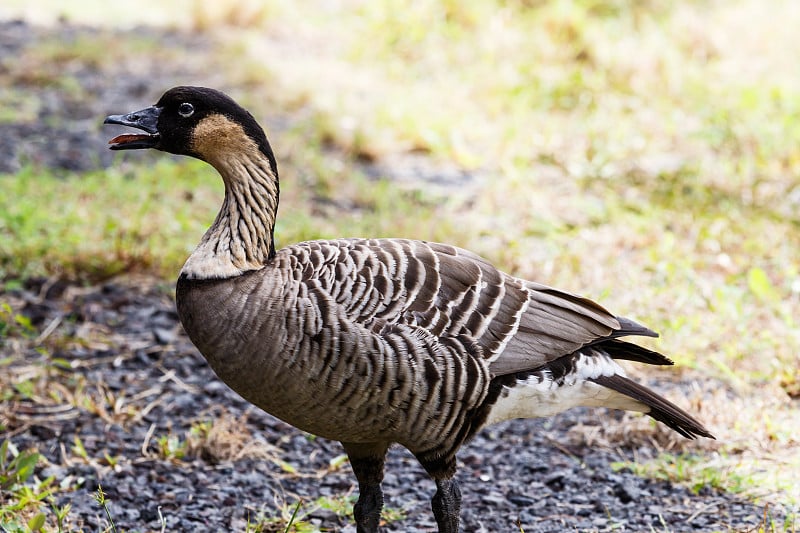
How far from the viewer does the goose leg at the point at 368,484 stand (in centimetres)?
385

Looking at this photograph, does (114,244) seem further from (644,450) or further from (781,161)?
(781,161)

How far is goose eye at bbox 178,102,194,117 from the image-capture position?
3.70 meters

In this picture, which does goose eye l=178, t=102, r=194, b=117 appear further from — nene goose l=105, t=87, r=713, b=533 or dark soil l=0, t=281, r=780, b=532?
dark soil l=0, t=281, r=780, b=532

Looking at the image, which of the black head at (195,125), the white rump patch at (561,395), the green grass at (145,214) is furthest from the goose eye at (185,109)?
the green grass at (145,214)

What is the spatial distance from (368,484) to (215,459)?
3.19ft

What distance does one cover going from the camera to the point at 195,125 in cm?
370

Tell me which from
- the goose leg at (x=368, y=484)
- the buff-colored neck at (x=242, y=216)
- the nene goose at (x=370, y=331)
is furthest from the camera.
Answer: the goose leg at (x=368, y=484)

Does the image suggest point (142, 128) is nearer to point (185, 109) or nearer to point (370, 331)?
point (185, 109)

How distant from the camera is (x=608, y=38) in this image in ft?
34.1

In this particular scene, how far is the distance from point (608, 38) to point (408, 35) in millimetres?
2173

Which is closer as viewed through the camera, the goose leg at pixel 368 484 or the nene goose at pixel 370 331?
the nene goose at pixel 370 331

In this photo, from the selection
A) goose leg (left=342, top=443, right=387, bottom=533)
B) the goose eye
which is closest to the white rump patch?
goose leg (left=342, top=443, right=387, bottom=533)

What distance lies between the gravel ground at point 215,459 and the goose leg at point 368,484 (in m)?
0.31

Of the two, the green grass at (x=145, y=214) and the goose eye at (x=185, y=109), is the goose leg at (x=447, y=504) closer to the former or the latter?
the goose eye at (x=185, y=109)
